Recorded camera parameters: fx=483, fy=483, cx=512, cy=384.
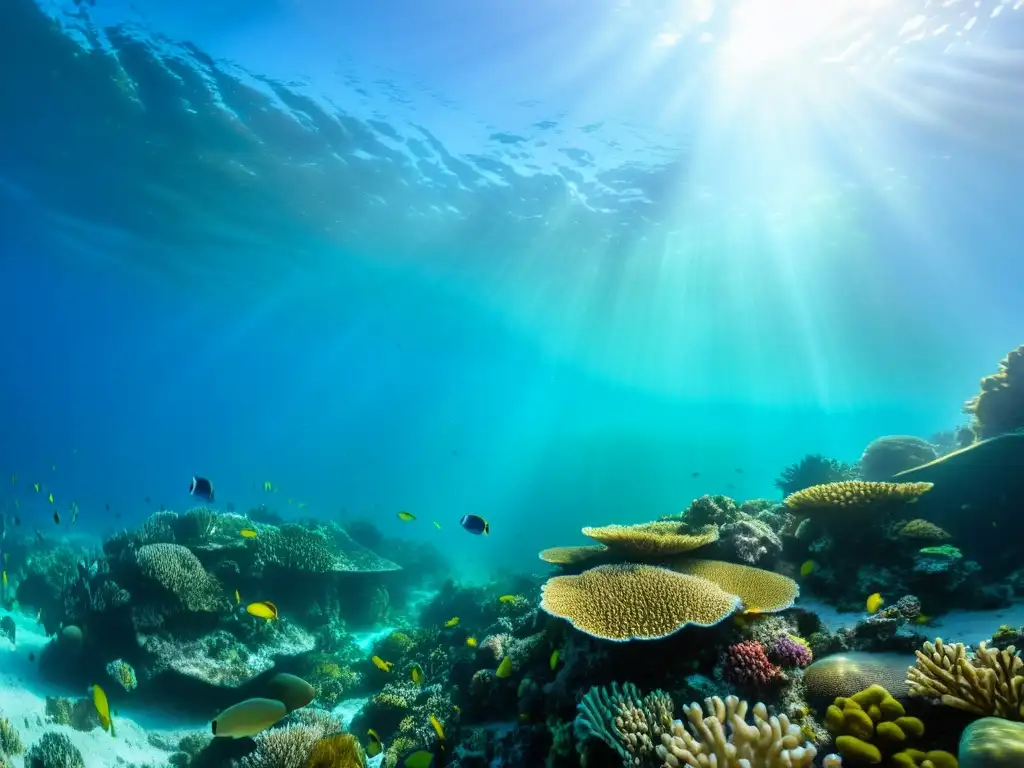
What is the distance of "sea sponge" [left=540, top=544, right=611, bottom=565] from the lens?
21.2ft

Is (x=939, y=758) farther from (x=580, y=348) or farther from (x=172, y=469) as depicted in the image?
(x=172, y=469)

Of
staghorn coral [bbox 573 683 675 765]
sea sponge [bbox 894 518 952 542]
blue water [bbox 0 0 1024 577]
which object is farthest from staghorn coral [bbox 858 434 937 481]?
blue water [bbox 0 0 1024 577]

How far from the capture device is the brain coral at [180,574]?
29.5 feet

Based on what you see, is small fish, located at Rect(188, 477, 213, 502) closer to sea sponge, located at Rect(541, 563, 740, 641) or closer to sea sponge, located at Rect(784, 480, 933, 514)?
sea sponge, located at Rect(541, 563, 740, 641)

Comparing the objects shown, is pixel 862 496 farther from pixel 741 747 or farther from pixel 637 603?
pixel 741 747

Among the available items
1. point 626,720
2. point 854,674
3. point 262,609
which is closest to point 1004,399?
point 854,674

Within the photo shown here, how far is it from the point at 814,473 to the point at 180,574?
1452 cm

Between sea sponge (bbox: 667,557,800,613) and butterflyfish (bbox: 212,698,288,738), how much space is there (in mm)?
4442

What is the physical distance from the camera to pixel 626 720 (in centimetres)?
368

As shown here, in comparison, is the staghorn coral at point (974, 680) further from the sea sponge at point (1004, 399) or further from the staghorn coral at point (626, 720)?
the sea sponge at point (1004, 399)

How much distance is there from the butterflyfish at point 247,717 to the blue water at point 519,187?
1891 centimetres

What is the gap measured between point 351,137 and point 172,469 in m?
150

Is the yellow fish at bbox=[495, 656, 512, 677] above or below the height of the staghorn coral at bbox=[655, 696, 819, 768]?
above

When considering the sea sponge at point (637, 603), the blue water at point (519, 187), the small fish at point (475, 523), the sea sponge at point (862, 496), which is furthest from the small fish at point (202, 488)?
the blue water at point (519, 187)
